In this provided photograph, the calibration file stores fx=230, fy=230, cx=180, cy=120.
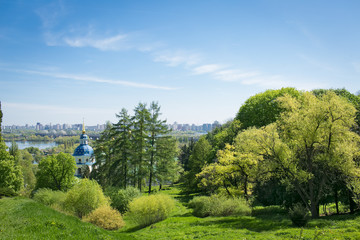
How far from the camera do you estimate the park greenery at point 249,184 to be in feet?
48.7

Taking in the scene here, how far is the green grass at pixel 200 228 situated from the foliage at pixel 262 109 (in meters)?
15.2

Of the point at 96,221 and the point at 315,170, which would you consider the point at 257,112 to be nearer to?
the point at 315,170

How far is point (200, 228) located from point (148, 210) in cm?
665

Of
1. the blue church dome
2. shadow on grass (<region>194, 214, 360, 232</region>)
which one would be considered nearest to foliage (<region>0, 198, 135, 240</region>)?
shadow on grass (<region>194, 214, 360, 232</region>)

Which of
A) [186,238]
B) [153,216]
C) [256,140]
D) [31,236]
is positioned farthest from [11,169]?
[256,140]

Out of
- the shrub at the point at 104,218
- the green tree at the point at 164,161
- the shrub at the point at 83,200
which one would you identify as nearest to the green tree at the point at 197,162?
the green tree at the point at 164,161

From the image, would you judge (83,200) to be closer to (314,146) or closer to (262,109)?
(314,146)

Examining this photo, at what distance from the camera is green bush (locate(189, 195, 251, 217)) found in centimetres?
2012

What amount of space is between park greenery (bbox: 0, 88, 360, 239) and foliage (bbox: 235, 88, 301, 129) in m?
0.18

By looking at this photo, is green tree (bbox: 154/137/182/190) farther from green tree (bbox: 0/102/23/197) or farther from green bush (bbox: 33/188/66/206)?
green tree (bbox: 0/102/23/197)

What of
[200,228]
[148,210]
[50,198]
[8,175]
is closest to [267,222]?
[200,228]

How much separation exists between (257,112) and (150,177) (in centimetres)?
1869

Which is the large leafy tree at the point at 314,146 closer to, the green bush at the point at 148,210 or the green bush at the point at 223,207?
the green bush at the point at 223,207

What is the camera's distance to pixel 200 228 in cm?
1659
